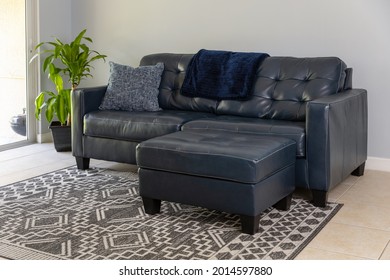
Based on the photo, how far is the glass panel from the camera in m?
5.02

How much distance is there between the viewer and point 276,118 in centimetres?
396

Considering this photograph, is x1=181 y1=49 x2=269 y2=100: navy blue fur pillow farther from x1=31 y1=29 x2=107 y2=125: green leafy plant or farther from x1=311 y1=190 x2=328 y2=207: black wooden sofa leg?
x1=31 y1=29 x2=107 y2=125: green leafy plant

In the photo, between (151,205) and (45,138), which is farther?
→ (45,138)

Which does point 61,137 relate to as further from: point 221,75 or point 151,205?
point 151,205

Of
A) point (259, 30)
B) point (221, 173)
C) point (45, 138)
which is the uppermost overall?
point (259, 30)

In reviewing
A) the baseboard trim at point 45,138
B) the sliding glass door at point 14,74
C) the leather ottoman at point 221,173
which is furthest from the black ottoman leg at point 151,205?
the baseboard trim at point 45,138

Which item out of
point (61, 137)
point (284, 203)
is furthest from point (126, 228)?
point (61, 137)

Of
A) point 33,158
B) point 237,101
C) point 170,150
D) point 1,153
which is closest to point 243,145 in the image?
point 170,150

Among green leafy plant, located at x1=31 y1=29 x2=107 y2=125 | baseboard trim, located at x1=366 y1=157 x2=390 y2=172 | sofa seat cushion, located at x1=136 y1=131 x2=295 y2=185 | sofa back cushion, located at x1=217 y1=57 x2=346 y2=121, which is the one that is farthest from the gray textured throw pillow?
baseboard trim, located at x1=366 y1=157 x2=390 y2=172

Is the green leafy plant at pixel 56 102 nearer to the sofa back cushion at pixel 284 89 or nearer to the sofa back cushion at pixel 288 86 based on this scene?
the sofa back cushion at pixel 284 89

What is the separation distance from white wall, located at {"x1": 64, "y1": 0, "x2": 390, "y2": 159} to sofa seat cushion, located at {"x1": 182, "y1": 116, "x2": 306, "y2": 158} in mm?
889

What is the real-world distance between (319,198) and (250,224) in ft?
2.31
